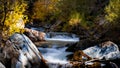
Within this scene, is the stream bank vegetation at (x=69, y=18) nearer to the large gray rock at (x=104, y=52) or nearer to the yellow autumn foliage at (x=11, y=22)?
the yellow autumn foliage at (x=11, y=22)

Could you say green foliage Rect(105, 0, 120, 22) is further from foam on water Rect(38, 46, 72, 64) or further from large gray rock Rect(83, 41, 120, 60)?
large gray rock Rect(83, 41, 120, 60)

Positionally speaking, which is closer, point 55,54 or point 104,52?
point 104,52

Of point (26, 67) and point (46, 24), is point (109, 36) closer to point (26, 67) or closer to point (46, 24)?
point (26, 67)

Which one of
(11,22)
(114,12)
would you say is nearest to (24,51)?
(11,22)

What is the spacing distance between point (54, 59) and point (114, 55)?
4.57 meters

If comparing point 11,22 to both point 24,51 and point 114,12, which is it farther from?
point 114,12

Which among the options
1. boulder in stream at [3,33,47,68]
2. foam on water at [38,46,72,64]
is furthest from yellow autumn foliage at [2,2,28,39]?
foam on water at [38,46,72,64]

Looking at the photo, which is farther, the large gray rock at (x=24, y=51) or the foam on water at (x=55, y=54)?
the foam on water at (x=55, y=54)

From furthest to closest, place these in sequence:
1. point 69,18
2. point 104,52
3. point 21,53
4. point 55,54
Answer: point 69,18 → point 55,54 → point 104,52 → point 21,53

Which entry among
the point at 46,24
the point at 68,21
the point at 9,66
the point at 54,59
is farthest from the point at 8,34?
the point at 46,24

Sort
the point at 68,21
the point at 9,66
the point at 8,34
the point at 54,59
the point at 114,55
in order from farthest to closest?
the point at 68,21 < the point at 54,59 < the point at 114,55 < the point at 8,34 < the point at 9,66

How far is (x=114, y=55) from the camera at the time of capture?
22078 mm

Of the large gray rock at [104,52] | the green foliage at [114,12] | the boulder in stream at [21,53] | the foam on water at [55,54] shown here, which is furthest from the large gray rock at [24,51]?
the green foliage at [114,12]

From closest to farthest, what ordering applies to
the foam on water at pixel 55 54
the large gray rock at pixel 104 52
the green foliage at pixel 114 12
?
the large gray rock at pixel 104 52, the foam on water at pixel 55 54, the green foliage at pixel 114 12
